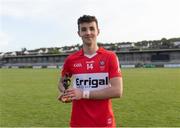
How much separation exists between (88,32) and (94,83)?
1.61 feet

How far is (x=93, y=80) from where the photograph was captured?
13.0 feet

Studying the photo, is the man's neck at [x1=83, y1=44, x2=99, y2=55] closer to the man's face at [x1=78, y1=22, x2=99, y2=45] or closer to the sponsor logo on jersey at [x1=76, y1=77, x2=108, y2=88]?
the man's face at [x1=78, y1=22, x2=99, y2=45]

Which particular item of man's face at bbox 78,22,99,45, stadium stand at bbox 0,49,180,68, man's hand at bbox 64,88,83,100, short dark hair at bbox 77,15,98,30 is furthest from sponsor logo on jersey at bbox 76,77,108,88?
stadium stand at bbox 0,49,180,68

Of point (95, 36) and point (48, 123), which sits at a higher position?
point (95, 36)

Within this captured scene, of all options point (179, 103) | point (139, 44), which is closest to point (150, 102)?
point (179, 103)

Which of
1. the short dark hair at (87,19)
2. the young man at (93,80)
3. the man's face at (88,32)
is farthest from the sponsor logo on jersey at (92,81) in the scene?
the short dark hair at (87,19)

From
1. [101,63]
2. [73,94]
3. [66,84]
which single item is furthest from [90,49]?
[73,94]

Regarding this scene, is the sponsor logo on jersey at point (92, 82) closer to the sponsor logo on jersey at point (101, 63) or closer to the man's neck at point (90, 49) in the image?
the sponsor logo on jersey at point (101, 63)

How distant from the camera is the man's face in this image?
12.7 ft

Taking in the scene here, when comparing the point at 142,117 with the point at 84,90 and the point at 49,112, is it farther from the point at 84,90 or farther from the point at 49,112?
the point at 84,90

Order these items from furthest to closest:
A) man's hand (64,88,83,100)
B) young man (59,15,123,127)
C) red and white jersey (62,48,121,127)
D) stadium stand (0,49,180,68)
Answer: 1. stadium stand (0,49,180,68)
2. red and white jersey (62,48,121,127)
3. young man (59,15,123,127)
4. man's hand (64,88,83,100)

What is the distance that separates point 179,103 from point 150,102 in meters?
1.12

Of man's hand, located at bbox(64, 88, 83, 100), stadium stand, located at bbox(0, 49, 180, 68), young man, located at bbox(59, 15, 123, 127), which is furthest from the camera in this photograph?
stadium stand, located at bbox(0, 49, 180, 68)

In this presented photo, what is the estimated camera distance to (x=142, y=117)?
453 inches
